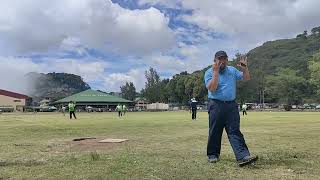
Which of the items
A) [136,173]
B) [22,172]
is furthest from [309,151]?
[22,172]

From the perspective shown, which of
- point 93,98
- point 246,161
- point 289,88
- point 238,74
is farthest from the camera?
point 93,98

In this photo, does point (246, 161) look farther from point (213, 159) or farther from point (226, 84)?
point (226, 84)

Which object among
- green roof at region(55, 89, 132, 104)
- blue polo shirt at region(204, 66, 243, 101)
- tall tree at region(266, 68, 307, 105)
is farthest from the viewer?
green roof at region(55, 89, 132, 104)

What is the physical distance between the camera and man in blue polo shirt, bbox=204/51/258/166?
925 cm

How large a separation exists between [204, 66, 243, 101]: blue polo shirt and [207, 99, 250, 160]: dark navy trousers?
0.30ft

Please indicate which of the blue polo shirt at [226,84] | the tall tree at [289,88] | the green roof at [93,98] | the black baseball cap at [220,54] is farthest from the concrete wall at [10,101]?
the black baseball cap at [220,54]

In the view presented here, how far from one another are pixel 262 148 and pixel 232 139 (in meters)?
3.42

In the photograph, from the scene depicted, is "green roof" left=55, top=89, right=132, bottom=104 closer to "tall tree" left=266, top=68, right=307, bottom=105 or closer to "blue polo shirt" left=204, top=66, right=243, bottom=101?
"tall tree" left=266, top=68, right=307, bottom=105

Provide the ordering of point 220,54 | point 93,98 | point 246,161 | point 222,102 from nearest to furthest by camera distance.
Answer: point 246,161
point 220,54
point 222,102
point 93,98

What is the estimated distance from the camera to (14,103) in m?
178

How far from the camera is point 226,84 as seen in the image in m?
9.44

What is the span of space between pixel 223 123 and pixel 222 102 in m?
0.38

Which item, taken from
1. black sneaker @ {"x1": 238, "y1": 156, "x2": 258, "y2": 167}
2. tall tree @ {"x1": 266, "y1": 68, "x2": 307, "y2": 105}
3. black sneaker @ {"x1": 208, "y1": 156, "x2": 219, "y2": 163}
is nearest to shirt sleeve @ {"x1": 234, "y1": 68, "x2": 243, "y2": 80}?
black sneaker @ {"x1": 208, "y1": 156, "x2": 219, "y2": 163}

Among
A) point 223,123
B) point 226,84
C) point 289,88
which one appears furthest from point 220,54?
point 289,88
